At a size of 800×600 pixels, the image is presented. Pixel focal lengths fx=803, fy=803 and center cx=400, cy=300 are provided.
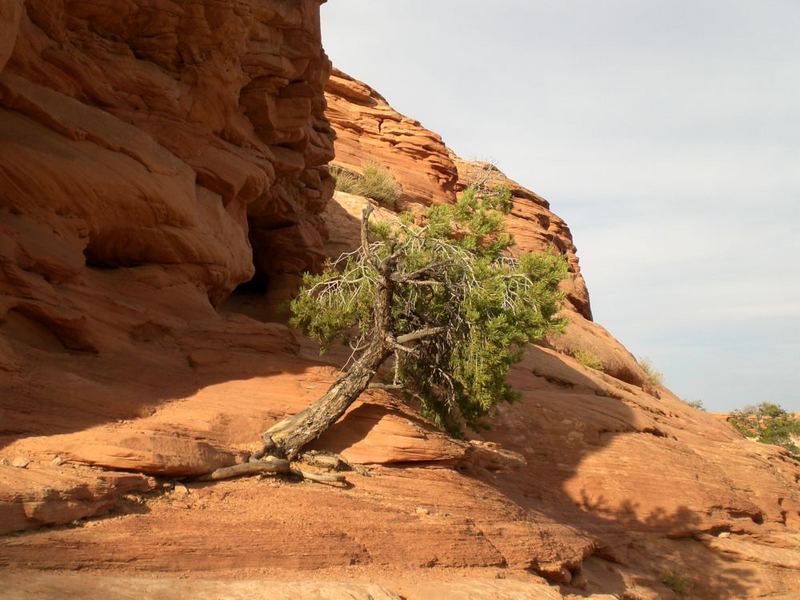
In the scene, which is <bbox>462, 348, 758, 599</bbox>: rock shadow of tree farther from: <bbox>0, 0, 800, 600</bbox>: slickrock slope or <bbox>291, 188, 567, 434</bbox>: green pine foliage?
<bbox>291, 188, 567, 434</bbox>: green pine foliage

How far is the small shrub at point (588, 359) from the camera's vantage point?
72.8 feet

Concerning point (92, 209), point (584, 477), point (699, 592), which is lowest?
point (699, 592)

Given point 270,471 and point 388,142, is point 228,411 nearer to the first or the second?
point 270,471

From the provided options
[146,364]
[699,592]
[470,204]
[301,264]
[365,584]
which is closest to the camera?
[365,584]

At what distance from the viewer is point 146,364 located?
10367mm

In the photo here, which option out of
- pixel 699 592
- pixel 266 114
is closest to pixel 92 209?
pixel 266 114

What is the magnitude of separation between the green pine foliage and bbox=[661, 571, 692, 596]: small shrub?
4.09 meters

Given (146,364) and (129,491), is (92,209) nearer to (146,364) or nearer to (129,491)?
(146,364)

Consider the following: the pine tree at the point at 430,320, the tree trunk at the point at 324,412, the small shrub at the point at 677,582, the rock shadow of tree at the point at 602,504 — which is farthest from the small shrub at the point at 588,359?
the tree trunk at the point at 324,412

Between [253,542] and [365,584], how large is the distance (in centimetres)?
112

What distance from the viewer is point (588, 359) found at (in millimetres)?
22219

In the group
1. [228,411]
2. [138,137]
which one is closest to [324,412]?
[228,411]

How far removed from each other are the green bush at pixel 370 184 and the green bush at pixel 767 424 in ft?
60.2

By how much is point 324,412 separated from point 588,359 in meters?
13.4
